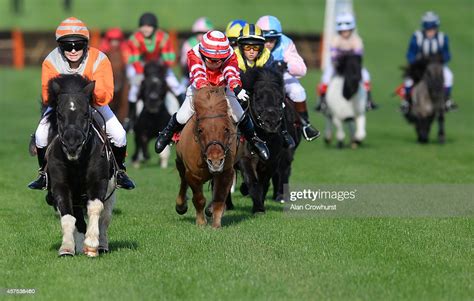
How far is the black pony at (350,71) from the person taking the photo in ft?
72.0

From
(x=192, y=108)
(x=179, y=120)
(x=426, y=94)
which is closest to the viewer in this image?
(x=192, y=108)

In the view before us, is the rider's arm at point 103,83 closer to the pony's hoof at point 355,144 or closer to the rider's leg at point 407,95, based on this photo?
the pony's hoof at point 355,144

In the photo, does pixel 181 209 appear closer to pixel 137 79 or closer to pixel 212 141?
pixel 212 141

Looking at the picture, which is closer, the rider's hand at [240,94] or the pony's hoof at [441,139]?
the rider's hand at [240,94]

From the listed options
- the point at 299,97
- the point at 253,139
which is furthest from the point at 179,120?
the point at 299,97

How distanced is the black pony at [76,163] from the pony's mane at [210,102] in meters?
1.33

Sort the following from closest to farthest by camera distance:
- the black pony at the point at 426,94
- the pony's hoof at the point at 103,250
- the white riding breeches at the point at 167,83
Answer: the pony's hoof at the point at 103,250 < the white riding breeches at the point at 167,83 < the black pony at the point at 426,94

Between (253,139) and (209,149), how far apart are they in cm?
152

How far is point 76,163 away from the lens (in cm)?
900

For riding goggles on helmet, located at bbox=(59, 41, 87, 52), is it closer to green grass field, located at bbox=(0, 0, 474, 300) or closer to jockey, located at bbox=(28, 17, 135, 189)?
jockey, located at bbox=(28, 17, 135, 189)

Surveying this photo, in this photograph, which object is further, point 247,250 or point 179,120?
point 179,120

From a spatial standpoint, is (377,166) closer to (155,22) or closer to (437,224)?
(155,22)

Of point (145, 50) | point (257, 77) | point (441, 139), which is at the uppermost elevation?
point (257, 77)

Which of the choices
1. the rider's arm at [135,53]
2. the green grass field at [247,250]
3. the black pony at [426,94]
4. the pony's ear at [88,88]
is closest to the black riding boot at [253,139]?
the green grass field at [247,250]
